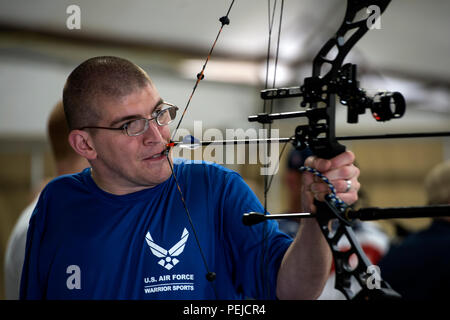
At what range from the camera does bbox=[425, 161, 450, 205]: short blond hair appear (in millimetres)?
1494

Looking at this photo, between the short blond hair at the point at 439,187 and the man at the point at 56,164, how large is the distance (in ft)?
3.54

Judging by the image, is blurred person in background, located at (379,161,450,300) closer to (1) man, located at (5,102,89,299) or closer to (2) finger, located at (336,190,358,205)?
(2) finger, located at (336,190,358,205)

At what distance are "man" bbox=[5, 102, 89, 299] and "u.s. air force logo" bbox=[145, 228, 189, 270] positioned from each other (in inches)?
13.6

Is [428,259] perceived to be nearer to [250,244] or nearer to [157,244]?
[250,244]

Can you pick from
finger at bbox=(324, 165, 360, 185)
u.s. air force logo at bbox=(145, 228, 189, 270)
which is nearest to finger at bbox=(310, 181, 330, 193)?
finger at bbox=(324, 165, 360, 185)

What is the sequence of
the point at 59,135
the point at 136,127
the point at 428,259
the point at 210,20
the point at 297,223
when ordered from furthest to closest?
the point at 297,223 → the point at 428,259 → the point at 59,135 → the point at 210,20 → the point at 136,127

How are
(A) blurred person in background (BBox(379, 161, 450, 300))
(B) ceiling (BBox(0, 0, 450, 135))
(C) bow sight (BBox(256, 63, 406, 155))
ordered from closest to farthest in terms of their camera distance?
(C) bow sight (BBox(256, 63, 406, 155)), (B) ceiling (BBox(0, 0, 450, 135)), (A) blurred person in background (BBox(379, 161, 450, 300))

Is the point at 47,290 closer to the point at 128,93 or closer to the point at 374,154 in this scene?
the point at 128,93

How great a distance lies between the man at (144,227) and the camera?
0.82 m

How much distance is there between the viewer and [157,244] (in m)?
→ 0.85

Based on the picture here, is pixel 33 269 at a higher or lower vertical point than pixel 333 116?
lower

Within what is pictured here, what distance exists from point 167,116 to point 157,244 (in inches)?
9.0

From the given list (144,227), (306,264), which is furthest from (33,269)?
(306,264)
